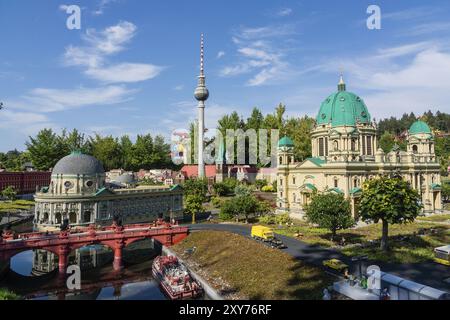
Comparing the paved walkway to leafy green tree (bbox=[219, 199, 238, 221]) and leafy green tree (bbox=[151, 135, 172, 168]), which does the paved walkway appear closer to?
leafy green tree (bbox=[219, 199, 238, 221])

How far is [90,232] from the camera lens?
40906 mm

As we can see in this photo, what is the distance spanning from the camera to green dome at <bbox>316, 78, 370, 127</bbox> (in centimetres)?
6259

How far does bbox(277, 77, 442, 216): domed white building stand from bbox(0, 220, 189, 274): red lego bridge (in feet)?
83.7

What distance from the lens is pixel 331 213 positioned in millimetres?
41000

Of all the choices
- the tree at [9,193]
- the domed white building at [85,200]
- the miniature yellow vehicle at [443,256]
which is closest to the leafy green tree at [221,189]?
the domed white building at [85,200]

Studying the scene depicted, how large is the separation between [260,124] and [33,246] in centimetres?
7972

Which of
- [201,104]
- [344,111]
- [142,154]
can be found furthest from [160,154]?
[344,111]

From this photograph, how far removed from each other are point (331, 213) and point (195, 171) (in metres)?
71.1

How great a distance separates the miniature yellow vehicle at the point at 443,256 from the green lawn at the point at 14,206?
75.2m

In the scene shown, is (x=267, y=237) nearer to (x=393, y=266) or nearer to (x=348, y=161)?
(x=393, y=266)

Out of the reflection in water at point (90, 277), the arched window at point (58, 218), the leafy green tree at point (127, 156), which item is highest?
the leafy green tree at point (127, 156)

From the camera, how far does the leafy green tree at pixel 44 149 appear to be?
313 ft

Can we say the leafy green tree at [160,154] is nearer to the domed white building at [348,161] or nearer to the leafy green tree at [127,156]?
the leafy green tree at [127,156]
